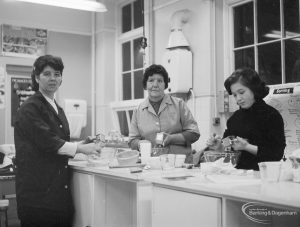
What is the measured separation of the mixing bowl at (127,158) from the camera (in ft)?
7.77

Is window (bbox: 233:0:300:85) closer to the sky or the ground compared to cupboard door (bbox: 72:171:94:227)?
closer to the sky

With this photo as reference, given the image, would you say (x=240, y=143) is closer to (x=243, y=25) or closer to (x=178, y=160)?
(x=178, y=160)

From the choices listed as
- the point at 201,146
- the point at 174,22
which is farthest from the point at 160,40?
the point at 201,146

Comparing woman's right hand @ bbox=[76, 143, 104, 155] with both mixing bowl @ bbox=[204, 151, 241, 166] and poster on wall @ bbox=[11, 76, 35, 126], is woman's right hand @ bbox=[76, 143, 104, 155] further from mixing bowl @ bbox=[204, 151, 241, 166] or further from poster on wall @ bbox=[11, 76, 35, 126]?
poster on wall @ bbox=[11, 76, 35, 126]

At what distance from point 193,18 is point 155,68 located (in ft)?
6.10

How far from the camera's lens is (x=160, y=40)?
16.3 feet

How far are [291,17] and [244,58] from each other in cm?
64

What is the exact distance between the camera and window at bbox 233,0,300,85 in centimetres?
374

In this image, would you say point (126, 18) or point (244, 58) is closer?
point (244, 58)

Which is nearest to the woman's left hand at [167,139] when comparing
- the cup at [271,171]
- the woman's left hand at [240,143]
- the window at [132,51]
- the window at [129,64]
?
the woman's left hand at [240,143]

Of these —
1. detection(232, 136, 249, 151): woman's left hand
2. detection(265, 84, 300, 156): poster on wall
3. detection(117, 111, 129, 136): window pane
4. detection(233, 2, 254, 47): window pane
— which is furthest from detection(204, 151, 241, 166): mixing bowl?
detection(117, 111, 129, 136): window pane

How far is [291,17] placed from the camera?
3762mm

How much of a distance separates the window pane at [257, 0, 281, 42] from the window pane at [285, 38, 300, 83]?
17 cm

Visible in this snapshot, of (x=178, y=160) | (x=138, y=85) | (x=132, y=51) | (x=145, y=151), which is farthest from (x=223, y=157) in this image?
(x=132, y=51)
